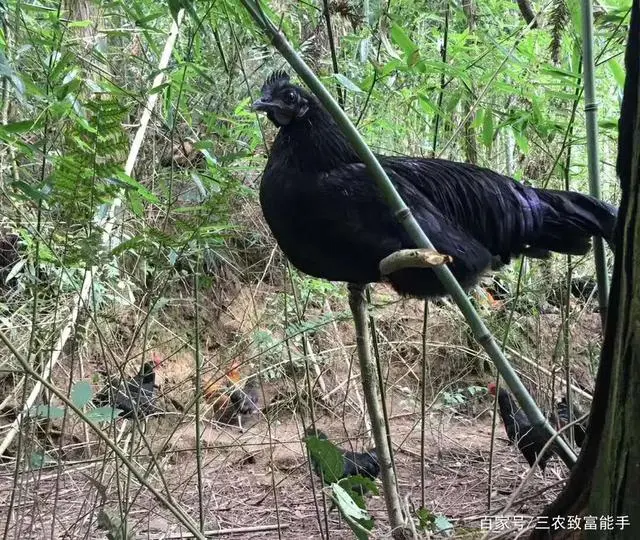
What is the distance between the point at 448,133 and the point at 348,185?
147cm

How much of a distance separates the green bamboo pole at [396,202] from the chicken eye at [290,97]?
0.66 metres

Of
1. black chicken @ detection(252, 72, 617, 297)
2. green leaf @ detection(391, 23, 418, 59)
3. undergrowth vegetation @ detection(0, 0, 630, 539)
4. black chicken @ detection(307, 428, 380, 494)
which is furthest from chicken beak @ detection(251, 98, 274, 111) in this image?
black chicken @ detection(307, 428, 380, 494)

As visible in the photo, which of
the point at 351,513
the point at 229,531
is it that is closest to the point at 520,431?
the point at 229,531

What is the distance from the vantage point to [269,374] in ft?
12.0

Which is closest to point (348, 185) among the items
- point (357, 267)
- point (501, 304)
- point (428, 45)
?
point (357, 267)

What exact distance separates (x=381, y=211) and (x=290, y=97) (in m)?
0.42

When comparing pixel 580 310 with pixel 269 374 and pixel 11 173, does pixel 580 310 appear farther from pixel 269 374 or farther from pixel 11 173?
pixel 11 173

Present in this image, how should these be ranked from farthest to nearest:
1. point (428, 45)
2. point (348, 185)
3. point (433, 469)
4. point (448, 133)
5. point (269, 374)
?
1. point (269, 374)
2. point (433, 469)
3. point (448, 133)
4. point (428, 45)
5. point (348, 185)

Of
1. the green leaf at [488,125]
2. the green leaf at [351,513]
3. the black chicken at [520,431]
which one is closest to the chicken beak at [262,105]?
the green leaf at [488,125]

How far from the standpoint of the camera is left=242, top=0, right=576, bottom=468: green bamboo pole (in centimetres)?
103

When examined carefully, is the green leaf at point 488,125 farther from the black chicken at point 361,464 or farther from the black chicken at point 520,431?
the black chicken at point 361,464

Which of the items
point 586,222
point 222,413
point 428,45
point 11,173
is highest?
point 428,45

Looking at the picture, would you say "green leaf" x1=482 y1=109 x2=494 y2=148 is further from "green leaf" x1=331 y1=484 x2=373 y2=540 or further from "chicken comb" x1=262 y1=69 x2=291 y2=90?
"green leaf" x1=331 y1=484 x2=373 y2=540

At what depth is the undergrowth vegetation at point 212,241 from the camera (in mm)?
1578
